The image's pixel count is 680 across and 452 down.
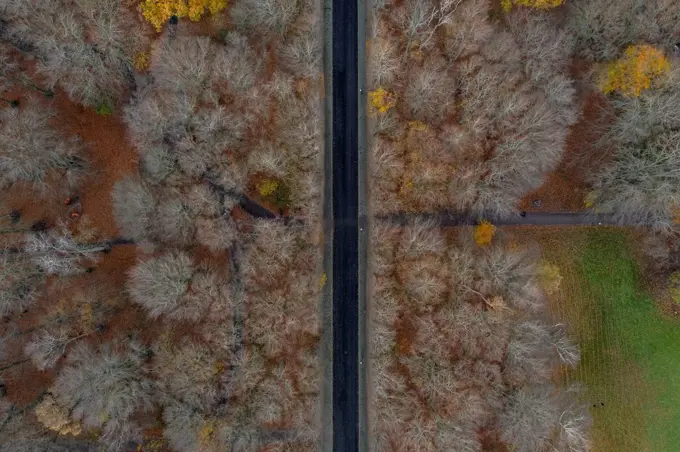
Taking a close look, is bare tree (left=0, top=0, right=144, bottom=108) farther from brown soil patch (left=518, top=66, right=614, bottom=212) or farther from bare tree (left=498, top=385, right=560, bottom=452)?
bare tree (left=498, top=385, right=560, bottom=452)

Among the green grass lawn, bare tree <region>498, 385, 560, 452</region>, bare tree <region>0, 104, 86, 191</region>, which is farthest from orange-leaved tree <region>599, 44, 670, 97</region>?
bare tree <region>0, 104, 86, 191</region>

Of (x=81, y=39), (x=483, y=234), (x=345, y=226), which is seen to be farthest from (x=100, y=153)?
(x=483, y=234)

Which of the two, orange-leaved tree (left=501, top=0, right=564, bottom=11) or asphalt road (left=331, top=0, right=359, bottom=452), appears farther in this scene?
asphalt road (left=331, top=0, right=359, bottom=452)

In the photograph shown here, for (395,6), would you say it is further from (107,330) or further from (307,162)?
(107,330)

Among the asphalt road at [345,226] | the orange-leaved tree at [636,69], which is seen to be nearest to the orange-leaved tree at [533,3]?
the orange-leaved tree at [636,69]

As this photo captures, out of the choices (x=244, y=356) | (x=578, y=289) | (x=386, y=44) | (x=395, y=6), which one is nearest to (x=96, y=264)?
(x=244, y=356)

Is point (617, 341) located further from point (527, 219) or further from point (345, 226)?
point (345, 226)
